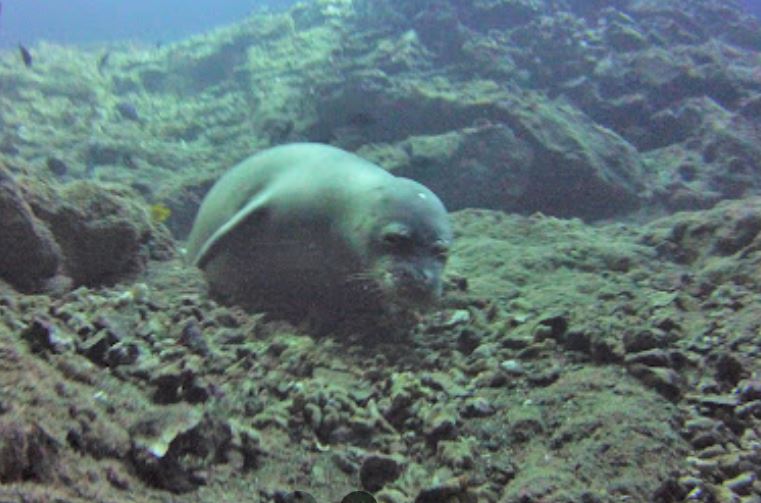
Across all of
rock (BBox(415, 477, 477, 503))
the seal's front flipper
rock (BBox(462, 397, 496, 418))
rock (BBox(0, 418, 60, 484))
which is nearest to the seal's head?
the seal's front flipper

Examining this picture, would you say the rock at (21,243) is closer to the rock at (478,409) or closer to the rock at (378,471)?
the rock at (378,471)

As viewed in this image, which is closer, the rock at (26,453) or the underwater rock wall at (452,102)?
the rock at (26,453)

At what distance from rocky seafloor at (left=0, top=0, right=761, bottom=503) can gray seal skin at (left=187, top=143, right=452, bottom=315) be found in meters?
0.33

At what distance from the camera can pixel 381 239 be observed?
436 centimetres

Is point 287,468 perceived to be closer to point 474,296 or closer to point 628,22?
point 474,296

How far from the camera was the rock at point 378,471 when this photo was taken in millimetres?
2803

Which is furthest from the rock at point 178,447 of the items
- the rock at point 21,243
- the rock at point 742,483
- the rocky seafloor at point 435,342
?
the rock at point 21,243

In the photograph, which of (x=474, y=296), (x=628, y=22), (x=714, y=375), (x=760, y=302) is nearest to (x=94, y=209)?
(x=474, y=296)

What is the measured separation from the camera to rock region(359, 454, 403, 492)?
280 centimetres

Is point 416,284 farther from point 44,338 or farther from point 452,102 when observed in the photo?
point 452,102

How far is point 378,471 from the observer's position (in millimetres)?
2834

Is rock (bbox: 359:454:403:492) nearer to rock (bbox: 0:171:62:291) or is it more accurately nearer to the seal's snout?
the seal's snout

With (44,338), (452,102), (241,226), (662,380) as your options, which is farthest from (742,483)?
(452,102)

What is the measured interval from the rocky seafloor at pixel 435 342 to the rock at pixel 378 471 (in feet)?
0.04
